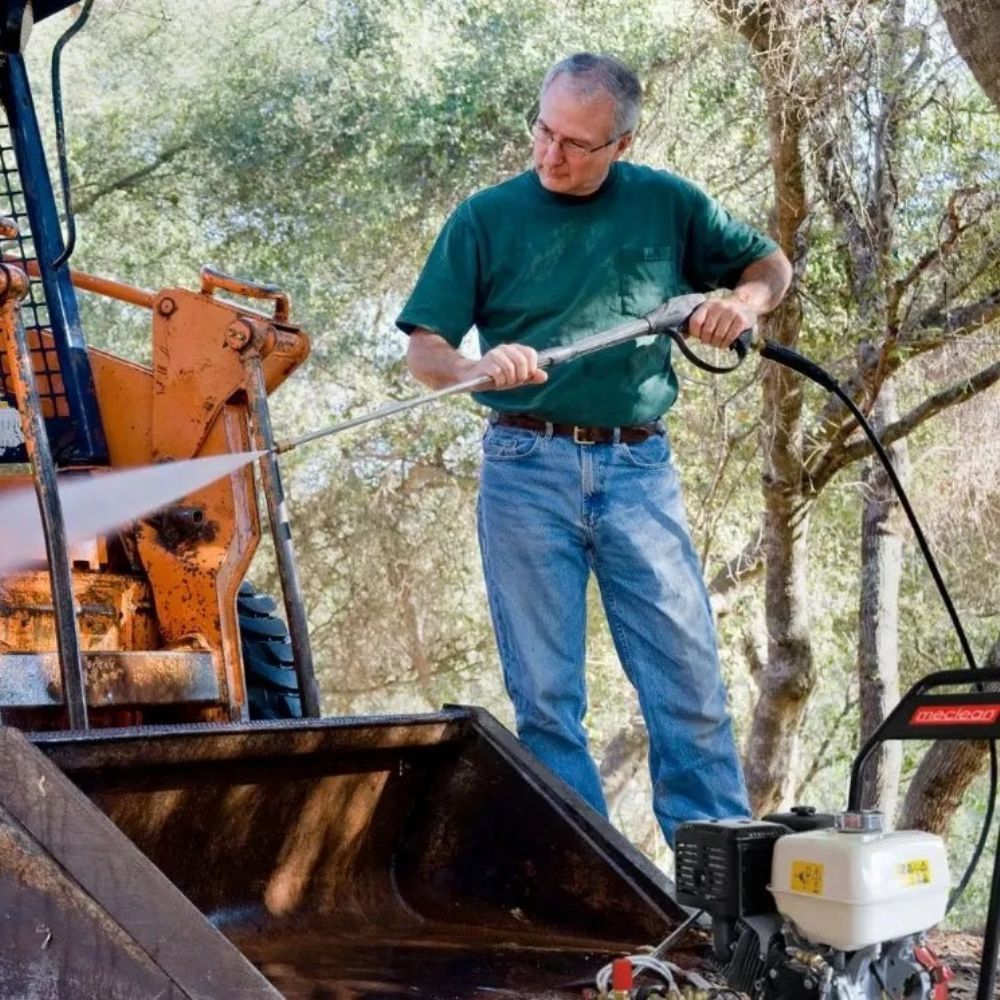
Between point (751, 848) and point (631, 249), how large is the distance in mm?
1823

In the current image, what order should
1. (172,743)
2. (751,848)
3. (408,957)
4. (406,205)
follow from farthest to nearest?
(406,205) < (408,957) < (172,743) < (751,848)

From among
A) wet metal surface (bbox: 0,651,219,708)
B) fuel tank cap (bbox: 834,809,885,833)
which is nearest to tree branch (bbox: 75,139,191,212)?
wet metal surface (bbox: 0,651,219,708)

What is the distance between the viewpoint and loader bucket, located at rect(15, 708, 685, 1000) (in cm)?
337

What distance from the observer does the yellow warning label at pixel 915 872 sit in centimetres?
259

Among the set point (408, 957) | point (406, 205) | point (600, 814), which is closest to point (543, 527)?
point (600, 814)

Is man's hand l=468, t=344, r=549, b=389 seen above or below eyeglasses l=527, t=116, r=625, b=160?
below

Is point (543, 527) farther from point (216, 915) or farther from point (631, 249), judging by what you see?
point (216, 915)

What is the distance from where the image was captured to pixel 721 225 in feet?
14.1

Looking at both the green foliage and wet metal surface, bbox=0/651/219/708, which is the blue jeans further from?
the green foliage

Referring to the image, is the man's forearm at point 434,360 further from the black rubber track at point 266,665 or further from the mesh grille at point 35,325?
the black rubber track at point 266,665

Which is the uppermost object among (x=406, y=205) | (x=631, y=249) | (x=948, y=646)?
Answer: (x=406, y=205)

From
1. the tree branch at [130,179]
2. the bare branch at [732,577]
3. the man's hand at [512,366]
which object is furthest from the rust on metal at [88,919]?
the tree branch at [130,179]

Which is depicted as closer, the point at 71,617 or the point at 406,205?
the point at 71,617

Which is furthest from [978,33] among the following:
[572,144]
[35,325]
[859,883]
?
[859,883]
